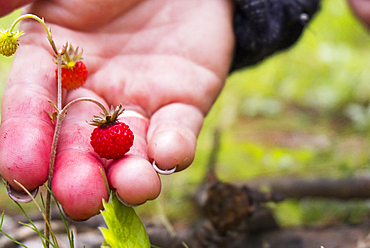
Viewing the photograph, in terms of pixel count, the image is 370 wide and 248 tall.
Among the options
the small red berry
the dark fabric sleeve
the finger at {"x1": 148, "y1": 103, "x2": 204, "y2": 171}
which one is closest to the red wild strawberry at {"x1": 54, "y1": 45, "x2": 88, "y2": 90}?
the small red berry

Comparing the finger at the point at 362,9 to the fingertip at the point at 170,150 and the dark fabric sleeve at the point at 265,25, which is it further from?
the fingertip at the point at 170,150

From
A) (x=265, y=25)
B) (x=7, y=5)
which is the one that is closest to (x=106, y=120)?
(x=7, y=5)

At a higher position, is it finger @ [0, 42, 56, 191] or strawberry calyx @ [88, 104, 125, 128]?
finger @ [0, 42, 56, 191]

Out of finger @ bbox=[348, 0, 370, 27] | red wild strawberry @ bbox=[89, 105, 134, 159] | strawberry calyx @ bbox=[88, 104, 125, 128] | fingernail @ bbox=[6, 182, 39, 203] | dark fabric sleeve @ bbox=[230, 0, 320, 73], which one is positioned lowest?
finger @ bbox=[348, 0, 370, 27]

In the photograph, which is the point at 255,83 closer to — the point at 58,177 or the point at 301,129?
the point at 301,129

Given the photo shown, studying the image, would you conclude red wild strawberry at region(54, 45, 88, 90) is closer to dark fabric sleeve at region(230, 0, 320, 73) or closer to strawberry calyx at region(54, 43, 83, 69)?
strawberry calyx at region(54, 43, 83, 69)

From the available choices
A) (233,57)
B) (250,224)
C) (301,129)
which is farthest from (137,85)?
(301,129)

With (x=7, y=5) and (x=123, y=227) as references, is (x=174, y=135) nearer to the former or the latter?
(x=123, y=227)
